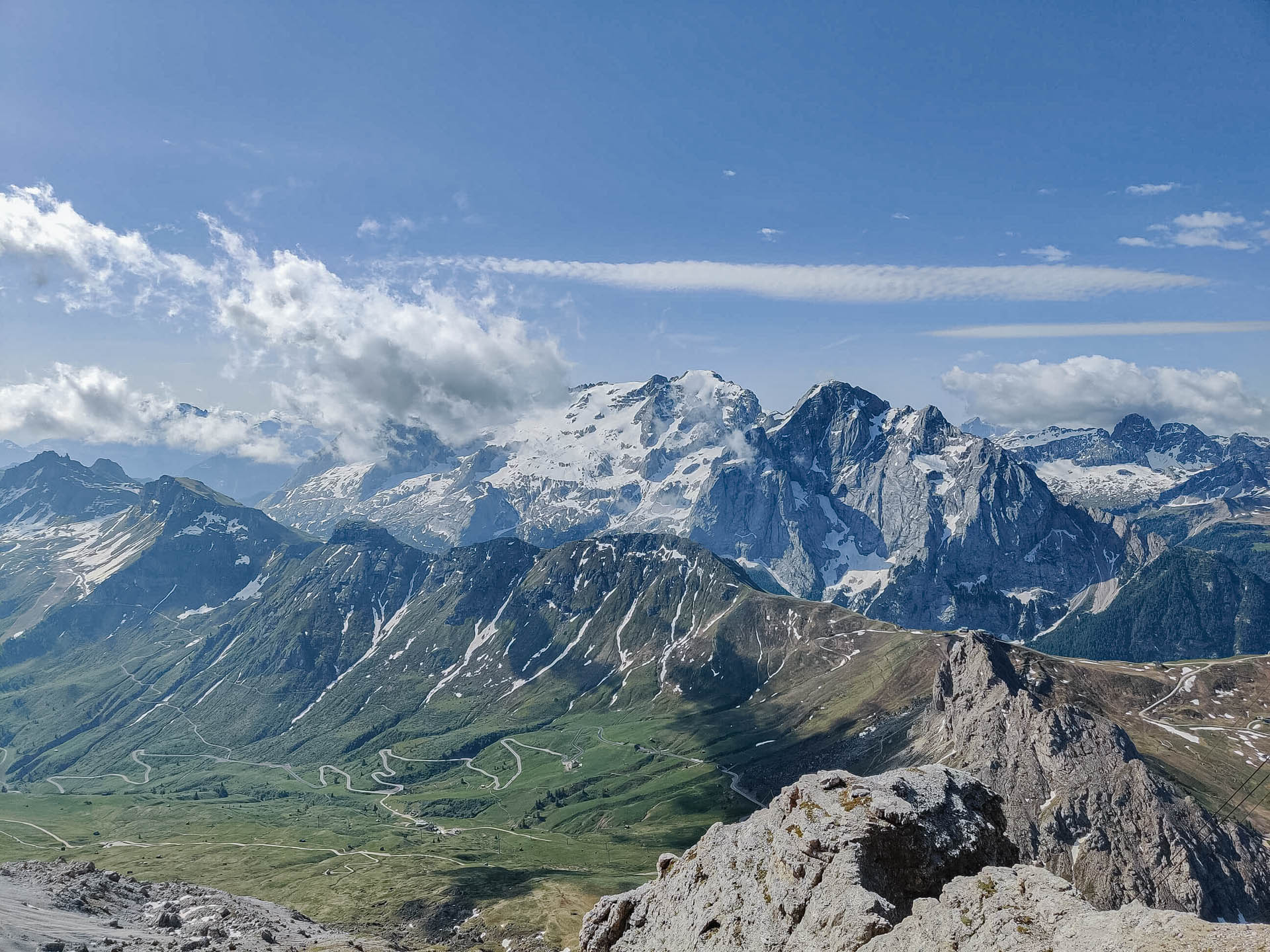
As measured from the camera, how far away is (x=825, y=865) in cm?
3391

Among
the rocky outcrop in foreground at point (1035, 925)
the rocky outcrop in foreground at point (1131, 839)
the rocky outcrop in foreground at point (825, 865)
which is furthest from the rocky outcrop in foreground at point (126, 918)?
the rocky outcrop in foreground at point (1131, 839)

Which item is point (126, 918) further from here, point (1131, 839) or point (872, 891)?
point (1131, 839)

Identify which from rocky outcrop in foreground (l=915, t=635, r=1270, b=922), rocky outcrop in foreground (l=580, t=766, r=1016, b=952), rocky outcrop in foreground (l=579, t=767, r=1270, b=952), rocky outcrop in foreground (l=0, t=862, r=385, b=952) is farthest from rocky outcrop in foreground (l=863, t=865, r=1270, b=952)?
rocky outcrop in foreground (l=915, t=635, r=1270, b=922)

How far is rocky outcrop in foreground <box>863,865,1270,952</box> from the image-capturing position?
2041cm

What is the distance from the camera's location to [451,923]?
187m

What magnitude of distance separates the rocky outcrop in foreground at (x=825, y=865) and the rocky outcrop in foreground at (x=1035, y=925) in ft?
8.53

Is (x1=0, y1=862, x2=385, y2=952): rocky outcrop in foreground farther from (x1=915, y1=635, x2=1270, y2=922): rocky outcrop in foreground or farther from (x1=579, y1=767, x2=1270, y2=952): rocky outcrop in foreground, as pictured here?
(x1=915, y1=635, x2=1270, y2=922): rocky outcrop in foreground

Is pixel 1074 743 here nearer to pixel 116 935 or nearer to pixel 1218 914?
pixel 1218 914

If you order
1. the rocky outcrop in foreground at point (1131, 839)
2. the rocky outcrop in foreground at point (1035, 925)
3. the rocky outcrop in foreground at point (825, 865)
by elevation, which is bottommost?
the rocky outcrop in foreground at point (1131, 839)

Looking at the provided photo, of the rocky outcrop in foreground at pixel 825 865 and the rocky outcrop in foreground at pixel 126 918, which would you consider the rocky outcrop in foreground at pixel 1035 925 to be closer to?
the rocky outcrop in foreground at pixel 825 865

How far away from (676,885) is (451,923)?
179 meters

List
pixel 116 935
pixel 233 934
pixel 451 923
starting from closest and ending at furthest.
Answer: pixel 116 935 < pixel 233 934 < pixel 451 923

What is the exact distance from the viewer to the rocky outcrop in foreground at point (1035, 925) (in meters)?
20.4

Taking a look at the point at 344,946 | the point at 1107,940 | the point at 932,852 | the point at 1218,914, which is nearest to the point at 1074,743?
the point at 1218,914
